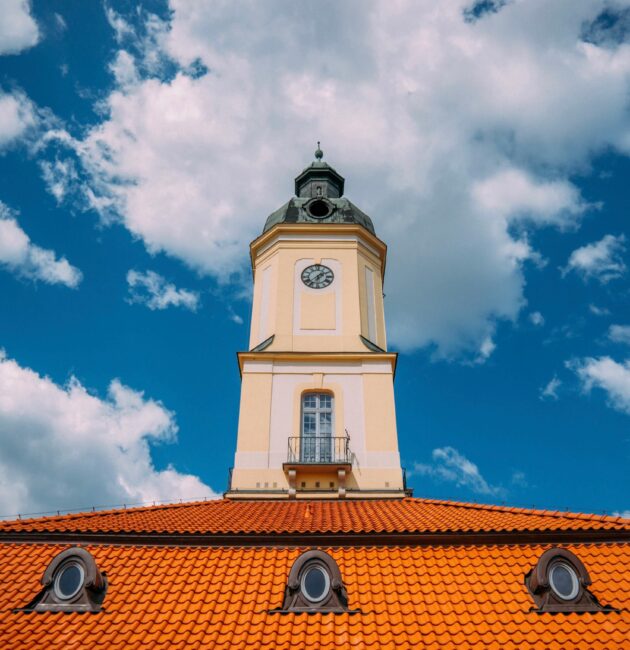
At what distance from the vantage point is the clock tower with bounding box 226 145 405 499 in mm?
16422

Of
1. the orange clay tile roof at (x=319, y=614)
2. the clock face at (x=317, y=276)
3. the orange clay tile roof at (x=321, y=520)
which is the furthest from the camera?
the clock face at (x=317, y=276)

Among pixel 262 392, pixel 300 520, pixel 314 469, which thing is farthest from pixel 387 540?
pixel 262 392

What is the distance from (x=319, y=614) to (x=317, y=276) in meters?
12.4

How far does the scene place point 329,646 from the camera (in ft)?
27.4

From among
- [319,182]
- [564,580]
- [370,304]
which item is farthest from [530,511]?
[319,182]

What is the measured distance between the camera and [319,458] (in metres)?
16.8

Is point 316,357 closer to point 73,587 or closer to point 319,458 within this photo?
point 319,458

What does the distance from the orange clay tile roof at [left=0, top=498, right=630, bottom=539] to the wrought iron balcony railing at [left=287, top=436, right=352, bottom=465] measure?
2190mm

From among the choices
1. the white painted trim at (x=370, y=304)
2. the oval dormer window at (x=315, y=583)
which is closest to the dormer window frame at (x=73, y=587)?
the oval dormer window at (x=315, y=583)

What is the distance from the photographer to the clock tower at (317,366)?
16.4 metres

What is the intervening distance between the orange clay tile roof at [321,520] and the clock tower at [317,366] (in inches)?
73.8

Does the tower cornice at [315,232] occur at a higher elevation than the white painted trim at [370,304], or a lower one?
higher

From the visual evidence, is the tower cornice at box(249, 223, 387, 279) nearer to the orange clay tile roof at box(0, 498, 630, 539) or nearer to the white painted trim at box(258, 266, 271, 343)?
the white painted trim at box(258, 266, 271, 343)

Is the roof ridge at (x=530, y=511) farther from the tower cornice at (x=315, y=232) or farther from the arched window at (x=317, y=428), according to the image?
the tower cornice at (x=315, y=232)
